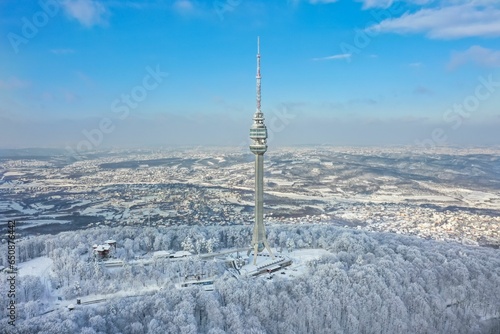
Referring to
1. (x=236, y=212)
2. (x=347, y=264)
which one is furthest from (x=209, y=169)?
(x=347, y=264)

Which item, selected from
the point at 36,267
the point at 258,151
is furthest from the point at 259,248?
the point at 36,267

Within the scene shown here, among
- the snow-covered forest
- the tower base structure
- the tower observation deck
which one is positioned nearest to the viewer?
the snow-covered forest

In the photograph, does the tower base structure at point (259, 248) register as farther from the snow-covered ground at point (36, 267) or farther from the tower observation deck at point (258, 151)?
the snow-covered ground at point (36, 267)

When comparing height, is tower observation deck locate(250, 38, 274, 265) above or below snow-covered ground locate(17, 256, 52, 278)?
above

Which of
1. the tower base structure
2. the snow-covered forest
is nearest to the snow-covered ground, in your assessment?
the snow-covered forest

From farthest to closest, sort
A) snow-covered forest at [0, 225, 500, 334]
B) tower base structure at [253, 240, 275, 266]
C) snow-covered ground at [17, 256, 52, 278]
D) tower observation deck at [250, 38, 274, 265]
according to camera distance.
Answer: tower observation deck at [250, 38, 274, 265]
tower base structure at [253, 240, 275, 266]
snow-covered ground at [17, 256, 52, 278]
snow-covered forest at [0, 225, 500, 334]

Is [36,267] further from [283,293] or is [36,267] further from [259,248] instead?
[283,293]

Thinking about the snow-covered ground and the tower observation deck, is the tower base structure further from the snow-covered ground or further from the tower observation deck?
the snow-covered ground

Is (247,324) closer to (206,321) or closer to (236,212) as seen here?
(206,321)
